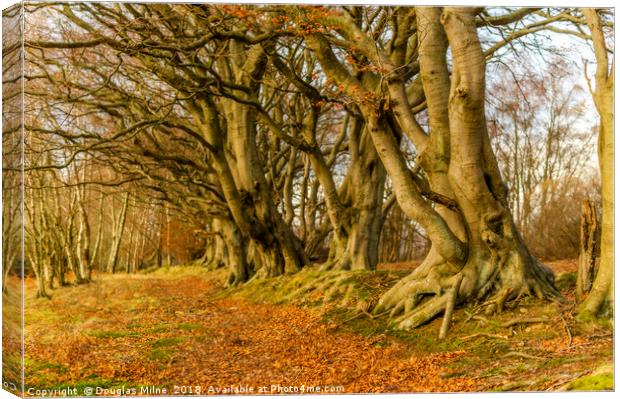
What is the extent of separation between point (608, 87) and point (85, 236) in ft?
23.1

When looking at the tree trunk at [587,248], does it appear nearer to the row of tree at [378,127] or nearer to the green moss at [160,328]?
the row of tree at [378,127]

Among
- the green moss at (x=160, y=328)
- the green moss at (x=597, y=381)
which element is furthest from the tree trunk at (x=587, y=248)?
the green moss at (x=160, y=328)

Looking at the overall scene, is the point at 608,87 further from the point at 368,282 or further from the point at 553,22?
the point at 368,282

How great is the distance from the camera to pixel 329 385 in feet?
19.3

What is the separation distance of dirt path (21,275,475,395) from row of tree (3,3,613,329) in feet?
1.87

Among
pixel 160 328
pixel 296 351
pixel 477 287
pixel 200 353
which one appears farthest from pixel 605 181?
pixel 160 328

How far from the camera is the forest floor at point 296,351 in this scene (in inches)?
227

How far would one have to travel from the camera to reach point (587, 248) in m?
6.55

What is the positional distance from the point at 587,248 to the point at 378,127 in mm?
2700

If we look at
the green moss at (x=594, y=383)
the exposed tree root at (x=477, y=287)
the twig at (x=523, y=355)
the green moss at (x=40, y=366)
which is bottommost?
the green moss at (x=594, y=383)

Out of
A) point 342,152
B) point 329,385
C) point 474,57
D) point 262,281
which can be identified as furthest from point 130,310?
point 342,152

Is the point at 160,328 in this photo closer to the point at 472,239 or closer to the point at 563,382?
the point at 472,239

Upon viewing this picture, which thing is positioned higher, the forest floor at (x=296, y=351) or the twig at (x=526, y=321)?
the twig at (x=526, y=321)

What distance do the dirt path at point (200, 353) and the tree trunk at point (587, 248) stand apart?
1668 millimetres
